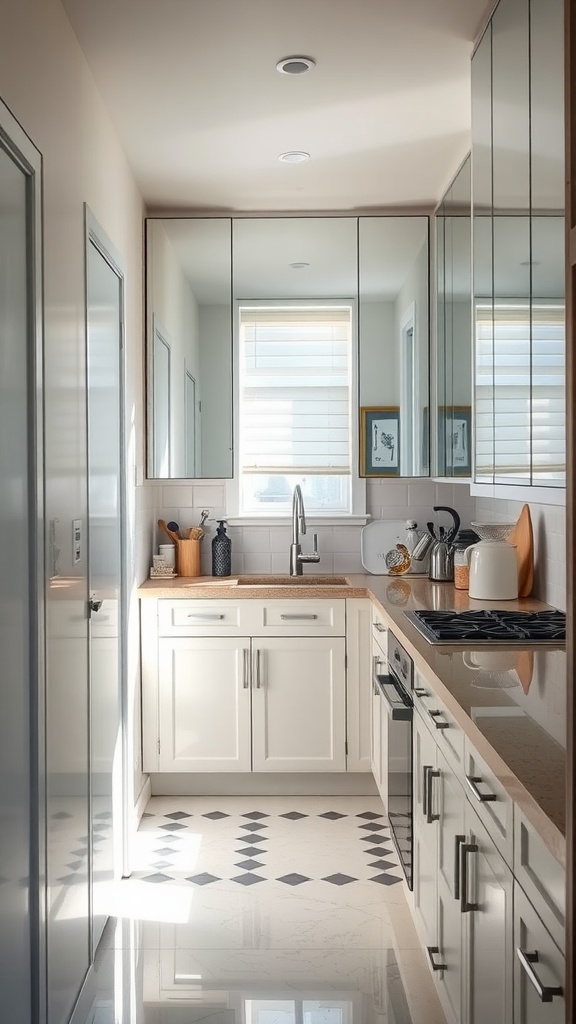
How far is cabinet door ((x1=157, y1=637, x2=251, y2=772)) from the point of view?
4.25 meters

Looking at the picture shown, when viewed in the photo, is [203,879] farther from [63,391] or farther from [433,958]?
[63,391]

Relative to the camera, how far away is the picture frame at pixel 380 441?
4.58 meters

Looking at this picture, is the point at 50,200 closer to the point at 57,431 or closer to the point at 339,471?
the point at 57,431

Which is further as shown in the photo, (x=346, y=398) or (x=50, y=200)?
(x=346, y=398)

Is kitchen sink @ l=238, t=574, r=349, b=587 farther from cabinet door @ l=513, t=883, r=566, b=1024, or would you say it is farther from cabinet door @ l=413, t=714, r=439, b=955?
cabinet door @ l=513, t=883, r=566, b=1024

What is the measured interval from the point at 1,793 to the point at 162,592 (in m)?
2.31

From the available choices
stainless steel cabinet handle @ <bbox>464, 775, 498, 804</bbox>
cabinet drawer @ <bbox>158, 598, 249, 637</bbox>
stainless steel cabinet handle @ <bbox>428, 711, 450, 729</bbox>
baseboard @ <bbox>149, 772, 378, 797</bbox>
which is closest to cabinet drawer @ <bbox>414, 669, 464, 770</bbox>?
stainless steel cabinet handle @ <bbox>428, 711, 450, 729</bbox>

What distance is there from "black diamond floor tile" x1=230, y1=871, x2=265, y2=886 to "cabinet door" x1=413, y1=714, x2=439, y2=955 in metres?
0.75

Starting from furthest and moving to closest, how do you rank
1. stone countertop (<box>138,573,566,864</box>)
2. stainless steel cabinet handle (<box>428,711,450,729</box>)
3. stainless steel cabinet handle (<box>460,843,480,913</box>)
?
stainless steel cabinet handle (<box>428,711,450,729</box>)
stainless steel cabinet handle (<box>460,843,480,913</box>)
stone countertop (<box>138,573,566,864</box>)

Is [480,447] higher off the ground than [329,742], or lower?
higher

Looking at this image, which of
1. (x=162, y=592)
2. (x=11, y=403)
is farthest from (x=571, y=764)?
(x=162, y=592)

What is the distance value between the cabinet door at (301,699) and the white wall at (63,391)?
1.55m

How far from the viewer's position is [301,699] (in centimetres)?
426

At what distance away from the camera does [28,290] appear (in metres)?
2.16
